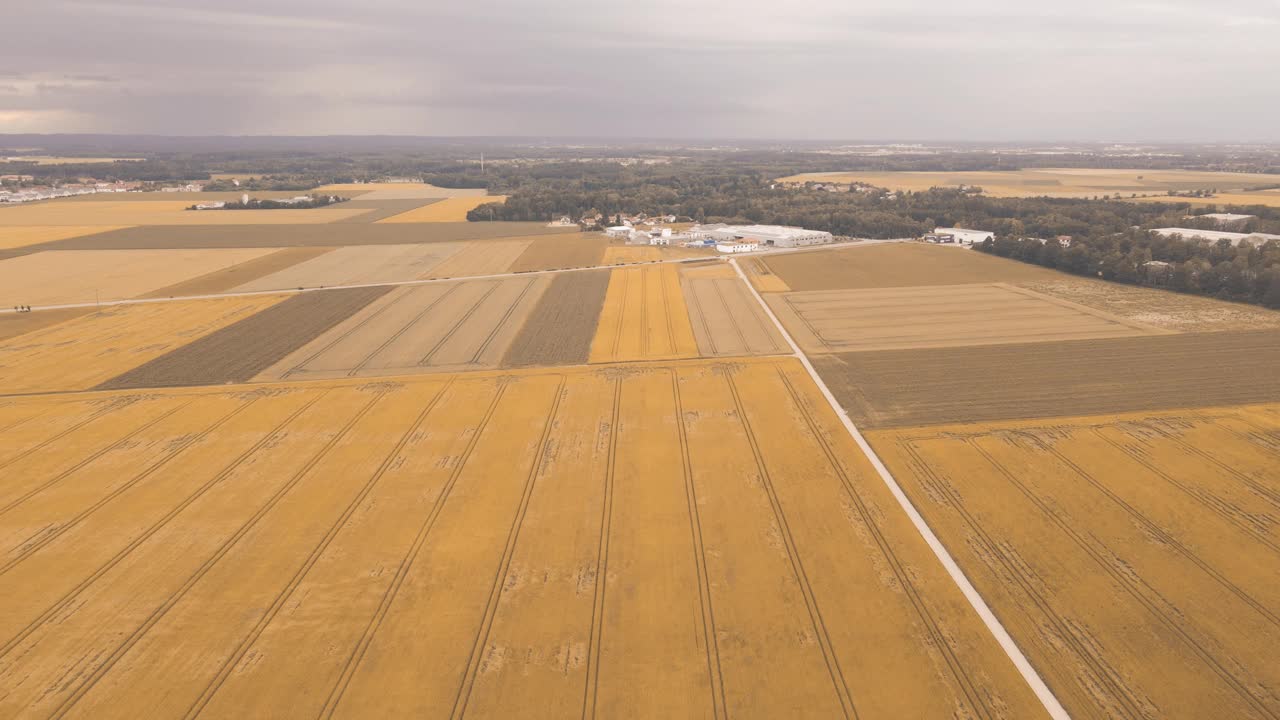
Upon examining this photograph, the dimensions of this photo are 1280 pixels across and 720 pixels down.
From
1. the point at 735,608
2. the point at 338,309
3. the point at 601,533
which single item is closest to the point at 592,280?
the point at 338,309

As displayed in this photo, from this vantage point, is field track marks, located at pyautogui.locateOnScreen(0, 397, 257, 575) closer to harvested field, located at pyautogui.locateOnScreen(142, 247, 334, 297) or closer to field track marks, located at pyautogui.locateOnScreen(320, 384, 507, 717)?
field track marks, located at pyautogui.locateOnScreen(320, 384, 507, 717)

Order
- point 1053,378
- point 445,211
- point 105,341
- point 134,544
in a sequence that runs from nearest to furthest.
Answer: point 134,544 → point 1053,378 → point 105,341 → point 445,211

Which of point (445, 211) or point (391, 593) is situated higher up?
point (445, 211)

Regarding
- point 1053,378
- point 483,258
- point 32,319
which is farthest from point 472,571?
point 483,258

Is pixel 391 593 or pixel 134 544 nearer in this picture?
pixel 391 593

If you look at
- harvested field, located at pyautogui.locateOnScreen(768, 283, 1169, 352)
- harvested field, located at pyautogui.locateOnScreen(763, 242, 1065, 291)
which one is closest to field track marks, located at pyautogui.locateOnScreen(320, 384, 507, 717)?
harvested field, located at pyautogui.locateOnScreen(768, 283, 1169, 352)

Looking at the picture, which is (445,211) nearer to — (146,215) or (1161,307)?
(146,215)

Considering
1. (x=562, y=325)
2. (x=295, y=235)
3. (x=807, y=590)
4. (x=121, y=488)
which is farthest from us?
(x=295, y=235)
